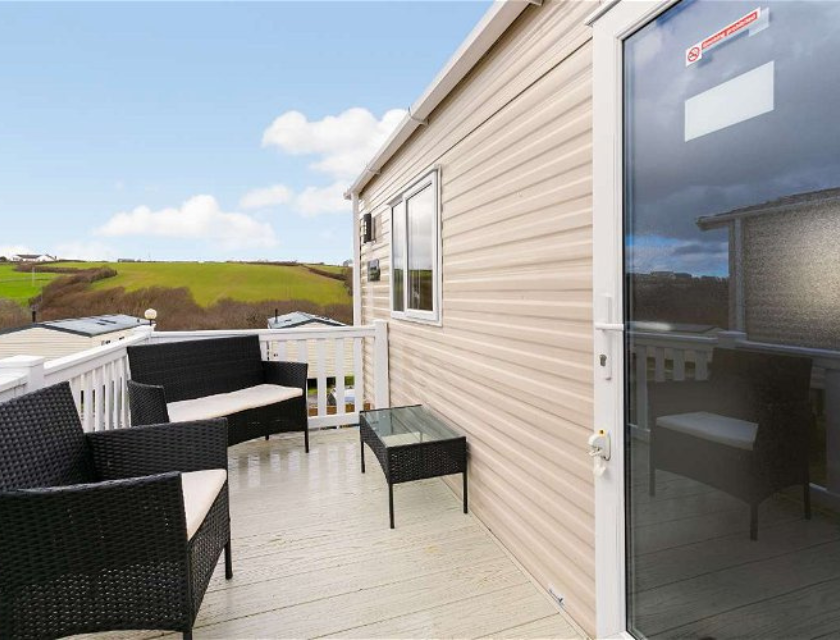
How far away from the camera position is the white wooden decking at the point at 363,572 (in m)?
1.92

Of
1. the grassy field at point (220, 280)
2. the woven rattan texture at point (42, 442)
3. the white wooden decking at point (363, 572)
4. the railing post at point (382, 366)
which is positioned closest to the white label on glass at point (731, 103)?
the white wooden decking at point (363, 572)

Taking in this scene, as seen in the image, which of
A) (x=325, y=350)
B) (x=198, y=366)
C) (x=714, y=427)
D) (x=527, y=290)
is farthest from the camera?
(x=325, y=350)

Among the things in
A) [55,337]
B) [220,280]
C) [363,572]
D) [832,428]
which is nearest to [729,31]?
[832,428]

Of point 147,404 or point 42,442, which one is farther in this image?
point 147,404

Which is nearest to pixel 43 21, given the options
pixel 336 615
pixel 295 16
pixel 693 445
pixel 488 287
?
pixel 295 16

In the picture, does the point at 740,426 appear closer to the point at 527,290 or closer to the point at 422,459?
the point at 527,290

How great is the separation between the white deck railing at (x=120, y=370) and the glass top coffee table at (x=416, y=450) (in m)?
1.32

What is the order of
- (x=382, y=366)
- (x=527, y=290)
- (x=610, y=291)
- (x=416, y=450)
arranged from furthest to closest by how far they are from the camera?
1. (x=382, y=366)
2. (x=416, y=450)
3. (x=527, y=290)
4. (x=610, y=291)

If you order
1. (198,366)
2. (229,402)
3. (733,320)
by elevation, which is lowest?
(229,402)

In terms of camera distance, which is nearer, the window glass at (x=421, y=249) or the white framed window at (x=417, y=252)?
the white framed window at (x=417, y=252)

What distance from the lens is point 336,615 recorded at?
6.51 feet

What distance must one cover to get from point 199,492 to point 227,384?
2304 millimetres

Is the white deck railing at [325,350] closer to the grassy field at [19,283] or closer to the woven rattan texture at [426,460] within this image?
the woven rattan texture at [426,460]

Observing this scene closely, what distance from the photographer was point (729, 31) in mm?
1226
